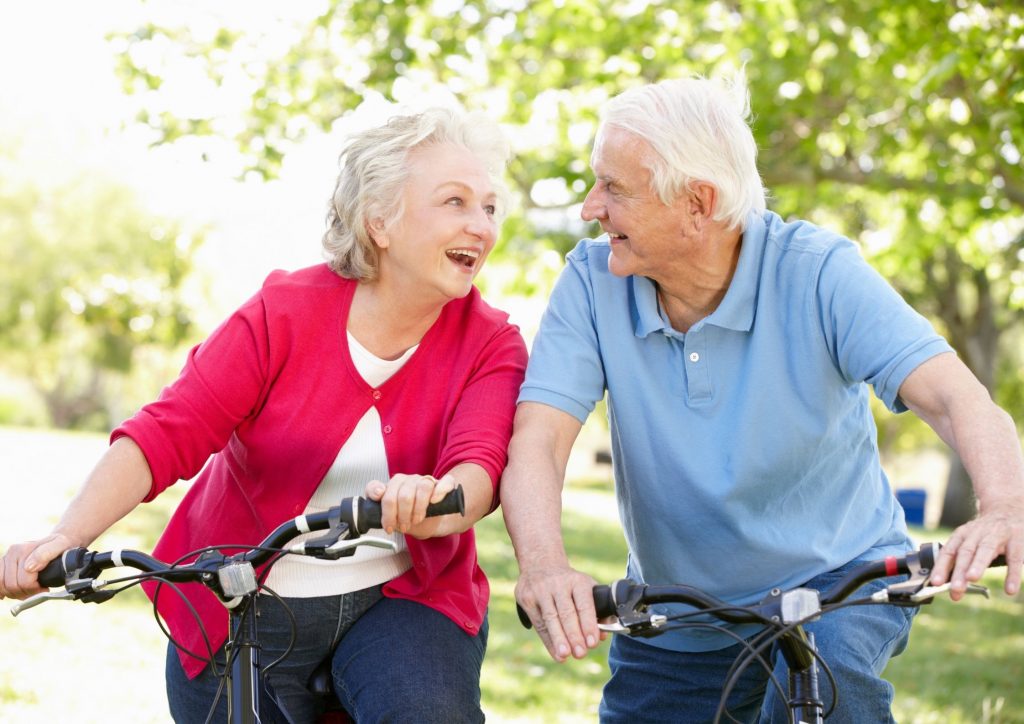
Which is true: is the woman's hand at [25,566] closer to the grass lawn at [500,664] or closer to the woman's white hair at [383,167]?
the woman's white hair at [383,167]

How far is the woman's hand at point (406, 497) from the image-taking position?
250 cm

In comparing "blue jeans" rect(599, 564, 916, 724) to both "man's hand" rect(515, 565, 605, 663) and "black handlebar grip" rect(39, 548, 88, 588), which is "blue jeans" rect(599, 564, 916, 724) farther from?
Result: "black handlebar grip" rect(39, 548, 88, 588)

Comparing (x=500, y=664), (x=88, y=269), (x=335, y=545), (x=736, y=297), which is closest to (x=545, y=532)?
(x=335, y=545)

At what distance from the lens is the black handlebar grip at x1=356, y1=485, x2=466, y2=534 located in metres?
2.43

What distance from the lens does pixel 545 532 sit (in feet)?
9.20

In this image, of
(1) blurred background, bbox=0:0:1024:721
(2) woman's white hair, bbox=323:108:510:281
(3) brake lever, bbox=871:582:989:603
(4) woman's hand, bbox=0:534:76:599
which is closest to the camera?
(3) brake lever, bbox=871:582:989:603

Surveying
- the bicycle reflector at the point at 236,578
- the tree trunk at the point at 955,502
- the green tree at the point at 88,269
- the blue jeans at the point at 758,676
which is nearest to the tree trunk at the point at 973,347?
the tree trunk at the point at 955,502

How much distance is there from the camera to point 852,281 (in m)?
3.00

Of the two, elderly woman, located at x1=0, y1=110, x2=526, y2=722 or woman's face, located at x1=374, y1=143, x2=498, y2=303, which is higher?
woman's face, located at x1=374, y1=143, x2=498, y2=303

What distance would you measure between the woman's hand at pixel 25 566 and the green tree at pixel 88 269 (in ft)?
92.0

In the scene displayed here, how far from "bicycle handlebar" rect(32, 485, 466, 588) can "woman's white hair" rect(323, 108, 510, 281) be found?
99 centimetres

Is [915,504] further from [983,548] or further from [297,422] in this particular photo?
[983,548]

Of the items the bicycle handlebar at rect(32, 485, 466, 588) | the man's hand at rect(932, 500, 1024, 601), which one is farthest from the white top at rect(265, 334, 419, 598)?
the man's hand at rect(932, 500, 1024, 601)

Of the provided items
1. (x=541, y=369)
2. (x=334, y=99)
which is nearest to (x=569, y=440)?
(x=541, y=369)
